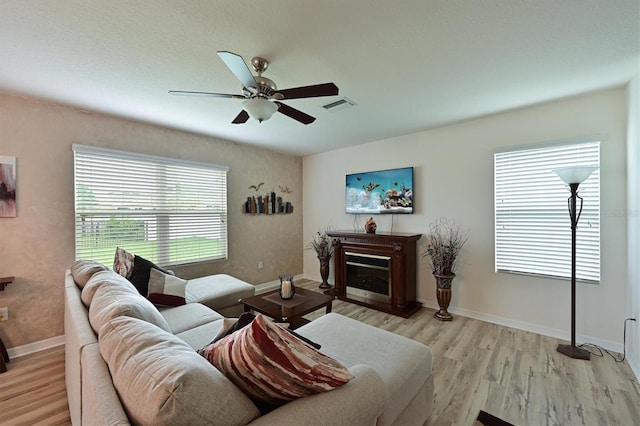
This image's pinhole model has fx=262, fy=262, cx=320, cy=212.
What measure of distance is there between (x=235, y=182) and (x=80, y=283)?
2.49 metres

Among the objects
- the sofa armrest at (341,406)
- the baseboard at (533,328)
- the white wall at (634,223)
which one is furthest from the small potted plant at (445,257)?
the sofa armrest at (341,406)

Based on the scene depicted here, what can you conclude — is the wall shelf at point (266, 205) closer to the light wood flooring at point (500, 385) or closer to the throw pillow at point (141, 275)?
the throw pillow at point (141, 275)

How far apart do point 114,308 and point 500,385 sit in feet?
8.74

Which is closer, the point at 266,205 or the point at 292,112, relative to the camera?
the point at 292,112

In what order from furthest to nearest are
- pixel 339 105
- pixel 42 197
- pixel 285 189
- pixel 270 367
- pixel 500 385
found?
1. pixel 285 189
2. pixel 339 105
3. pixel 42 197
4. pixel 500 385
5. pixel 270 367

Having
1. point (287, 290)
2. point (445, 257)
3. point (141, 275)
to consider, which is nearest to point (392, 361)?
point (287, 290)

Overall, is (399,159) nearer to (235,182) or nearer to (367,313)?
(367,313)

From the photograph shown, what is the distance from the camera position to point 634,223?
7.26 ft

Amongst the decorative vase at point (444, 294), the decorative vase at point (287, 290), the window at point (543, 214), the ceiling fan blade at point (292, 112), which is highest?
the ceiling fan blade at point (292, 112)

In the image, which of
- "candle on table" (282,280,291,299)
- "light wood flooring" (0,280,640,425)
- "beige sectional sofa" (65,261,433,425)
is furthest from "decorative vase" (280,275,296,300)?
"light wood flooring" (0,280,640,425)

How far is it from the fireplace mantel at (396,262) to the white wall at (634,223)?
190 centimetres

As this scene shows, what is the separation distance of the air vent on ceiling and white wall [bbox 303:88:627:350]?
148cm

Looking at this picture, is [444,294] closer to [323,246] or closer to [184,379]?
[323,246]

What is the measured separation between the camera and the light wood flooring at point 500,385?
1739 millimetres
